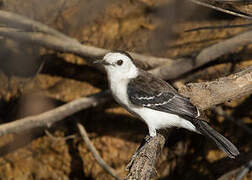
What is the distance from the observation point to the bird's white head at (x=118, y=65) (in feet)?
13.0

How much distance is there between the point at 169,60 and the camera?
5.02 meters

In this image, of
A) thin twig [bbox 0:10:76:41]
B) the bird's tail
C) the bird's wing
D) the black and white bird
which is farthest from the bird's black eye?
thin twig [bbox 0:10:76:41]

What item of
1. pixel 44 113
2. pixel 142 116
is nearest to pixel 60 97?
pixel 44 113

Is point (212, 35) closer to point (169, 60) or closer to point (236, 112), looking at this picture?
point (169, 60)

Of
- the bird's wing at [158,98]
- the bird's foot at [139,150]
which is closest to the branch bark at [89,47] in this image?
the bird's wing at [158,98]

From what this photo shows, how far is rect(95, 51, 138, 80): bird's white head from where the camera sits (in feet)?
13.0

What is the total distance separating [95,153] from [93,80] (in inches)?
39.6

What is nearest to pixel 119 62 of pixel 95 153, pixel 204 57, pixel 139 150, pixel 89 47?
pixel 139 150

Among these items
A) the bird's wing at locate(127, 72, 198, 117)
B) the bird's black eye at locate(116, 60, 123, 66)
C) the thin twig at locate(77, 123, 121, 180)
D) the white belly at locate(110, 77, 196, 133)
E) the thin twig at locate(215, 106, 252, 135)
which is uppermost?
the bird's black eye at locate(116, 60, 123, 66)

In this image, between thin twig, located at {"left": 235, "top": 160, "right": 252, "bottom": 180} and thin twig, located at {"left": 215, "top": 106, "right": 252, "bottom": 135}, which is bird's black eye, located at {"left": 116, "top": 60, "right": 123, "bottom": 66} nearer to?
thin twig, located at {"left": 215, "top": 106, "right": 252, "bottom": 135}

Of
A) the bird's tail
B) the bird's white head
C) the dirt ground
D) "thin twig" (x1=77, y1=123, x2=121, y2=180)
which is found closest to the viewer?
the bird's tail

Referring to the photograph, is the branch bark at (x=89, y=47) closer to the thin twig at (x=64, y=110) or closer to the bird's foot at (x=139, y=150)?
the thin twig at (x=64, y=110)

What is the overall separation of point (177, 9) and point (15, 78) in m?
2.31

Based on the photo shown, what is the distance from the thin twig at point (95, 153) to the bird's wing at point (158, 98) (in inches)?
54.3
